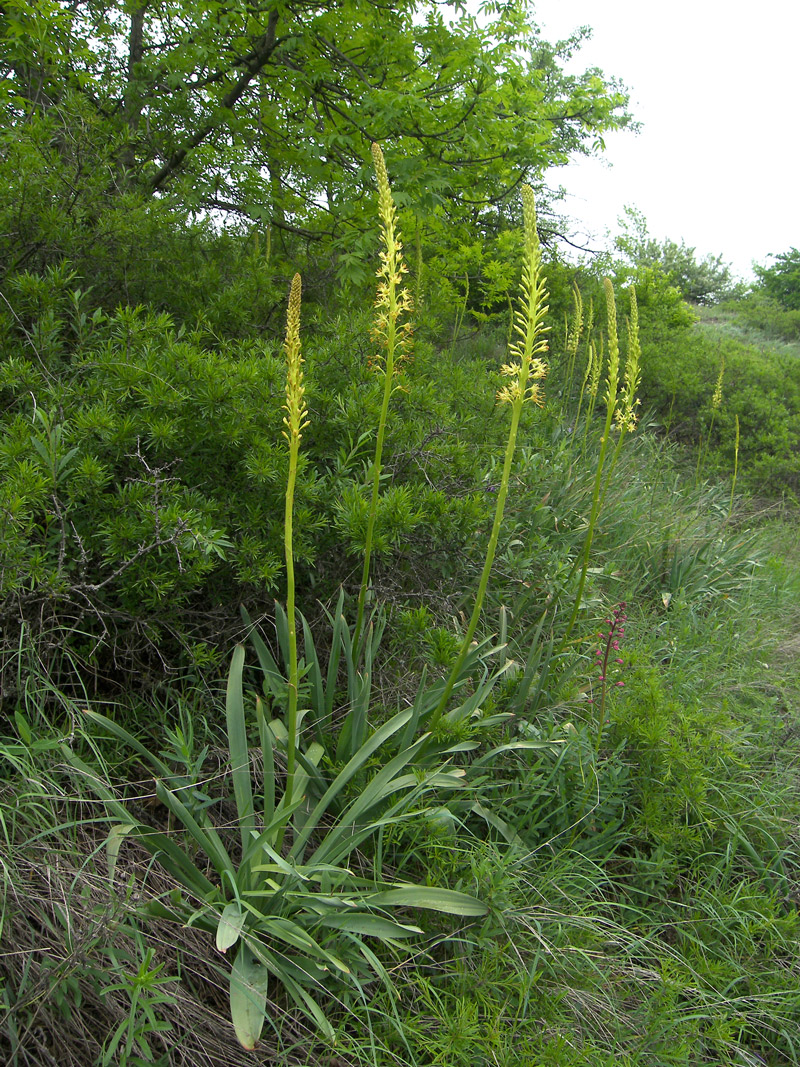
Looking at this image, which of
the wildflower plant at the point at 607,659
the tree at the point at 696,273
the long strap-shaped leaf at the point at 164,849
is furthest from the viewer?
the tree at the point at 696,273

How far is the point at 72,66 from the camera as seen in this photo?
505 centimetres

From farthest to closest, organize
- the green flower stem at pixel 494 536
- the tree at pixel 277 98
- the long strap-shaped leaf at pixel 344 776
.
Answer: the tree at pixel 277 98 → the long strap-shaped leaf at pixel 344 776 → the green flower stem at pixel 494 536

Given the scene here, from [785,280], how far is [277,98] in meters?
20.8

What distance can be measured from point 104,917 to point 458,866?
1.12 meters

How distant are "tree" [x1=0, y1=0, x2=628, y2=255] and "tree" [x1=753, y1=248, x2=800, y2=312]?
18990mm

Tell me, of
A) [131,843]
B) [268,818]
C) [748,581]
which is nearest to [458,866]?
→ [268,818]

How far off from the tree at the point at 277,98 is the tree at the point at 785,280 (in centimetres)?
1899

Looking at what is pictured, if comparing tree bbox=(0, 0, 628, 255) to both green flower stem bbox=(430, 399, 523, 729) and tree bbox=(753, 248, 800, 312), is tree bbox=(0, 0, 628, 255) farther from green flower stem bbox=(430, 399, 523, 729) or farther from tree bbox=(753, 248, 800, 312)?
tree bbox=(753, 248, 800, 312)

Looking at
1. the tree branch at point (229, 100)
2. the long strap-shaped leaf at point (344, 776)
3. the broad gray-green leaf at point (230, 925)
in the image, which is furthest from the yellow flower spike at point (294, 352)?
the tree branch at point (229, 100)

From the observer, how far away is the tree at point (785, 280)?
21219 millimetres

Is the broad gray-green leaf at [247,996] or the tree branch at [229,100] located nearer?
the broad gray-green leaf at [247,996]

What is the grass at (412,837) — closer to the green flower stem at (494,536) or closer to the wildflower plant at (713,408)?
the green flower stem at (494,536)

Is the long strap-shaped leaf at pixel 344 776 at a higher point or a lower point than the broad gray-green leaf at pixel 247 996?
higher

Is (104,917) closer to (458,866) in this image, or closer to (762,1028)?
(458,866)
